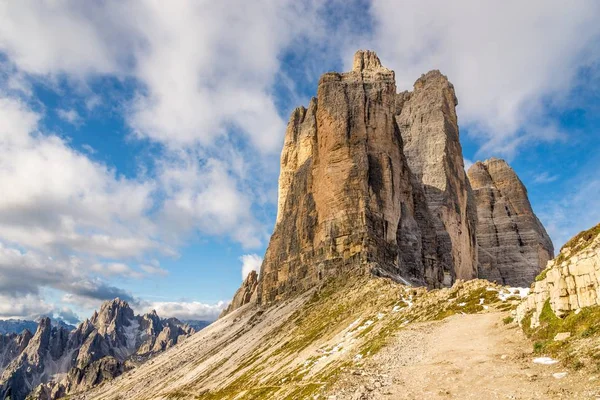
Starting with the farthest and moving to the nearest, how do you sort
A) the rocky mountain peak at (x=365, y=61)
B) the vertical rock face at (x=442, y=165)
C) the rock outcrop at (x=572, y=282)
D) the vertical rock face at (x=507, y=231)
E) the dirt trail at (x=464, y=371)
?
the vertical rock face at (x=507, y=231), the rocky mountain peak at (x=365, y=61), the vertical rock face at (x=442, y=165), the rock outcrop at (x=572, y=282), the dirt trail at (x=464, y=371)

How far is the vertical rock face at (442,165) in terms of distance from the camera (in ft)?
408

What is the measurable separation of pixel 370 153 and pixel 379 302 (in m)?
57.1

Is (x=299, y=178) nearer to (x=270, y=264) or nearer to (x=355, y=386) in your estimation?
(x=270, y=264)

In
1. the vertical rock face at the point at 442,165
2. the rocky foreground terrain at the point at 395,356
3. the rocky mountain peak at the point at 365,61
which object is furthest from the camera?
the rocky mountain peak at the point at 365,61

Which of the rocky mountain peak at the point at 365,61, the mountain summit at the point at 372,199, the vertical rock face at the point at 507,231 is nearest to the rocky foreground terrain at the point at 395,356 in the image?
the mountain summit at the point at 372,199

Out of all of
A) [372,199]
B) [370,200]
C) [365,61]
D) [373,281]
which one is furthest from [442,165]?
[373,281]

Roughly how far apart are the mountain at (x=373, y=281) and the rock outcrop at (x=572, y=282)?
2605mm

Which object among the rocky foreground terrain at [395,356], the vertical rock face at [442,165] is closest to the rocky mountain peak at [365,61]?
the vertical rock face at [442,165]

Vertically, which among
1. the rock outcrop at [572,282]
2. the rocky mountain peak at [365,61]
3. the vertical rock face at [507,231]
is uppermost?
the rocky mountain peak at [365,61]

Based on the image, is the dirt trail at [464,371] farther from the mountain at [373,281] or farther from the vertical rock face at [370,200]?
the vertical rock face at [370,200]

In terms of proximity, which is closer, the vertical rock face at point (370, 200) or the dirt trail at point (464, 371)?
the dirt trail at point (464, 371)

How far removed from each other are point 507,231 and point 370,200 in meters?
88.8

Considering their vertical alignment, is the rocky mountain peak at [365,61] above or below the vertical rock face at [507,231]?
above

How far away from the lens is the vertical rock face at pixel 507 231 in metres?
155
